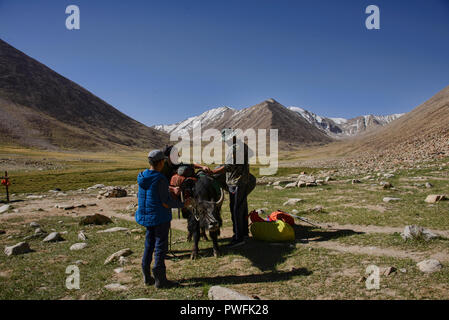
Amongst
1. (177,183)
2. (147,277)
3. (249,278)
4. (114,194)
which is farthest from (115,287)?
(114,194)

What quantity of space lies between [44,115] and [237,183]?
596ft

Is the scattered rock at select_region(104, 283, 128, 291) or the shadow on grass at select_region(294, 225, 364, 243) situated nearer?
the scattered rock at select_region(104, 283, 128, 291)

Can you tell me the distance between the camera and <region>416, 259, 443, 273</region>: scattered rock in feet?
16.1

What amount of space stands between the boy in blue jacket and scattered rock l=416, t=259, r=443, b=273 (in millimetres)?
4861

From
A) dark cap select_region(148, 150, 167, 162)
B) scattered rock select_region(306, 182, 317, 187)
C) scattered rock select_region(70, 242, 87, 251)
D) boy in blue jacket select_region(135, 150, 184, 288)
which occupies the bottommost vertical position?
scattered rock select_region(70, 242, 87, 251)

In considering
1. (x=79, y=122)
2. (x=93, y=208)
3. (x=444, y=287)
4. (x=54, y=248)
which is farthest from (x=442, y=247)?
(x=79, y=122)

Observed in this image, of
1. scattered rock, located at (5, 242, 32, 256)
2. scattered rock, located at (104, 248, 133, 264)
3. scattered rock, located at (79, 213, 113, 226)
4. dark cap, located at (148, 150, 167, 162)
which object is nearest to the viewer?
dark cap, located at (148, 150, 167, 162)

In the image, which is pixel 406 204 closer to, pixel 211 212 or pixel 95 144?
pixel 211 212

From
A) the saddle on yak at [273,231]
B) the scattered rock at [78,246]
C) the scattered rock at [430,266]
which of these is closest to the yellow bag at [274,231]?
the saddle on yak at [273,231]

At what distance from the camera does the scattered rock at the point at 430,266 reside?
4906mm

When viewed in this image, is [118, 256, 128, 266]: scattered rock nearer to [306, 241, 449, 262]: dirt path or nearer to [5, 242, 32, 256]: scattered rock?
[5, 242, 32, 256]: scattered rock

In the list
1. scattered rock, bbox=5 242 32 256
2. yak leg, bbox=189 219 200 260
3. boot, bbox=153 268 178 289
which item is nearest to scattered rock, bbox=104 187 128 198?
scattered rock, bbox=5 242 32 256

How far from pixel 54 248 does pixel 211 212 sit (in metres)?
5.24

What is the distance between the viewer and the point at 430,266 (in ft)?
16.3
